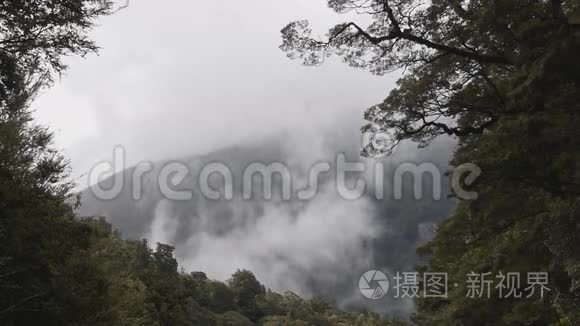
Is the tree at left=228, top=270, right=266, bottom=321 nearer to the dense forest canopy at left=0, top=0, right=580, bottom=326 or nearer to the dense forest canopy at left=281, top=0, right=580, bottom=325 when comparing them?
the dense forest canopy at left=0, top=0, right=580, bottom=326

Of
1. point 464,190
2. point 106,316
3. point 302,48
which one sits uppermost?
point 302,48

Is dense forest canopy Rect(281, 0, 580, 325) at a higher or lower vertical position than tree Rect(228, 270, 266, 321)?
higher

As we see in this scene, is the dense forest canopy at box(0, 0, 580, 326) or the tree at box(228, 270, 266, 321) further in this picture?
the tree at box(228, 270, 266, 321)

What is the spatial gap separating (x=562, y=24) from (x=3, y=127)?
13267mm

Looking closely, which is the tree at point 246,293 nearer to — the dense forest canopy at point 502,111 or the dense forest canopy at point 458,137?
the dense forest canopy at point 458,137

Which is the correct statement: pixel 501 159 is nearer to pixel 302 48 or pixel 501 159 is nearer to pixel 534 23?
pixel 534 23

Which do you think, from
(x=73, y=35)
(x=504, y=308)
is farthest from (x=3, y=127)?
(x=504, y=308)

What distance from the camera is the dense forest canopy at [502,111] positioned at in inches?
276

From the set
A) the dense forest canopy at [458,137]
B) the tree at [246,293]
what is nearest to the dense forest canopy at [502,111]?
the dense forest canopy at [458,137]

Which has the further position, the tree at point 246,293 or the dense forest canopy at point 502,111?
the tree at point 246,293

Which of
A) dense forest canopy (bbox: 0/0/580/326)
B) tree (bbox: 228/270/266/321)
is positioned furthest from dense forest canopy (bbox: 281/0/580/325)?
tree (bbox: 228/270/266/321)

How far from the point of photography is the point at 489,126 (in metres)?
9.90

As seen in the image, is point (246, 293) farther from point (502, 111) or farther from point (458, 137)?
point (502, 111)

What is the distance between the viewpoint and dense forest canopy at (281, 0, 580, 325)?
700 centimetres
